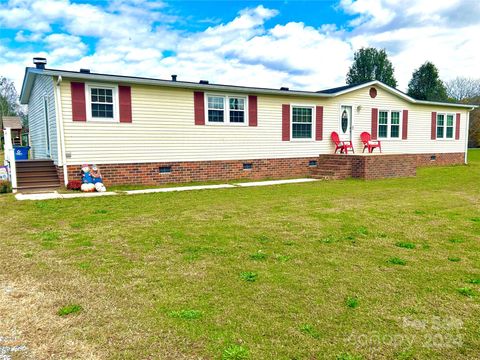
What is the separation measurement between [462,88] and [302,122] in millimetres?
48450

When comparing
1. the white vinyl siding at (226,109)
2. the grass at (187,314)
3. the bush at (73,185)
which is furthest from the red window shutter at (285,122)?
the grass at (187,314)

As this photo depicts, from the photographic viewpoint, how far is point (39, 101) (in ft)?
42.6

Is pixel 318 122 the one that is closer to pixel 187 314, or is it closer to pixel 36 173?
pixel 36 173

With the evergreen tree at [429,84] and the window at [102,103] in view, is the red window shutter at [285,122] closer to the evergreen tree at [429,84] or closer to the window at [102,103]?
the window at [102,103]

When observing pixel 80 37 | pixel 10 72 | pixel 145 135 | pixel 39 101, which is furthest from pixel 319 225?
pixel 10 72

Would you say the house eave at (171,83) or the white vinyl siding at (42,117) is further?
the white vinyl siding at (42,117)

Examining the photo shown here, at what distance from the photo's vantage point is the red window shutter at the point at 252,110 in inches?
521

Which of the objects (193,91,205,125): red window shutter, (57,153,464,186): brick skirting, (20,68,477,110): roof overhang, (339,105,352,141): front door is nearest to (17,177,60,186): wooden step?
(57,153,464,186): brick skirting

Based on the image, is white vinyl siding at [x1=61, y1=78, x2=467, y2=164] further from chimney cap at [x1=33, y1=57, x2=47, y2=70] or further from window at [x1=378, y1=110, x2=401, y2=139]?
chimney cap at [x1=33, y1=57, x2=47, y2=70]

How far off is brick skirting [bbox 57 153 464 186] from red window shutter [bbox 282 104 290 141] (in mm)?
910

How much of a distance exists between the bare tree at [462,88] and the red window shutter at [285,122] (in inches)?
1821

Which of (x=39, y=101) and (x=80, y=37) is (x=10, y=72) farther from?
(x=39, y=101)

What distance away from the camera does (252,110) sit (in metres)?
13.3

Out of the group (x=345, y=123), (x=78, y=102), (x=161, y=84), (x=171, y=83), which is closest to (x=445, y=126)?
(x=345, y=123)
